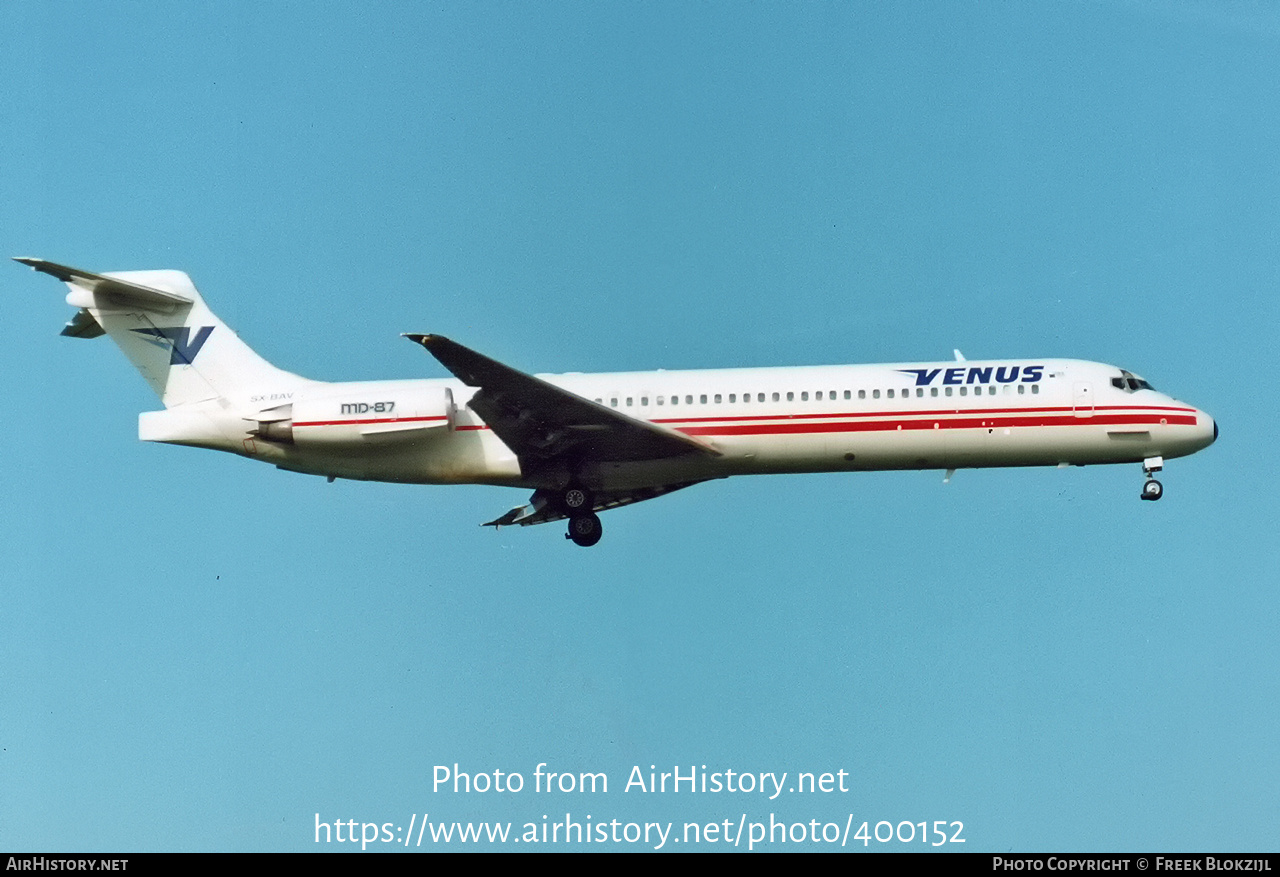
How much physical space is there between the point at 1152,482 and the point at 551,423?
413 inches

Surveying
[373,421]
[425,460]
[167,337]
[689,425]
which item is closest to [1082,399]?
[689,425]

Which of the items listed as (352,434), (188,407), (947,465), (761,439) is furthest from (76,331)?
(947,465)

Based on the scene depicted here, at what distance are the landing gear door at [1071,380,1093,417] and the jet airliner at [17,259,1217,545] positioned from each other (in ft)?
0.08

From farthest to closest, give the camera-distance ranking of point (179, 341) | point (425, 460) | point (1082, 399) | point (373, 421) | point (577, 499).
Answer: point (179, 341) < point (577, 499) < point (425, 460) < point (1082, 399) < point (373, 421)

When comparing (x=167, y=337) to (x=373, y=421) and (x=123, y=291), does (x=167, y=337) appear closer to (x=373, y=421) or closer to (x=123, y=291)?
(x=123, y=291)

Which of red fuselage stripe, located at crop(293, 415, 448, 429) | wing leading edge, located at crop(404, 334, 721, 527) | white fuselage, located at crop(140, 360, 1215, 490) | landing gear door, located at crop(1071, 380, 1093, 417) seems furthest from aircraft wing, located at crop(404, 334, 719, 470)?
landing gear door, located at crop(1071, 380, 1093, 417)

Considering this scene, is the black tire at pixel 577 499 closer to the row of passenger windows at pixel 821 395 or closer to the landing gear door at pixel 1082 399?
the row of passenger windows at pixel 821 395

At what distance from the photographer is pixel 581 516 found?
91.2 feet

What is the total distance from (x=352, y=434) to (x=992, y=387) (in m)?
11.1

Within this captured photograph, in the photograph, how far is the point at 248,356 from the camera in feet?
93.8

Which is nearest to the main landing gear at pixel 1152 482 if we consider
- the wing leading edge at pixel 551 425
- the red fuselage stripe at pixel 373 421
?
the wing leading edge at pixel 551 425

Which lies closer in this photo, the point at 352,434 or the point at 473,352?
the point at 473,352
